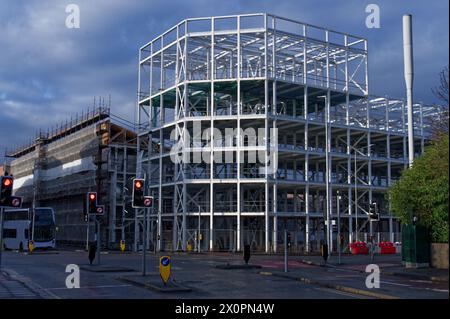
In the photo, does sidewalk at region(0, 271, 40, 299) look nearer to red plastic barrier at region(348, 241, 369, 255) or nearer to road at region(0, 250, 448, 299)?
road at region(0, 250, 448, 299)

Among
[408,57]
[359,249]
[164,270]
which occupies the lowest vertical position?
[359,249]

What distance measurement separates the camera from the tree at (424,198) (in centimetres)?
2544

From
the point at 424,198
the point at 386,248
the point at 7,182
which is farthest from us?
the point at 386,248

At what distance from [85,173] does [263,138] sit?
106 ft

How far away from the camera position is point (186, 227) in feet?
171

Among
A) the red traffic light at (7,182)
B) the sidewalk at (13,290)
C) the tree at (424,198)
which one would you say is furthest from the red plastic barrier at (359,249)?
the red traffic light at (7,182)

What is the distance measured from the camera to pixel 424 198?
26469 millimetres

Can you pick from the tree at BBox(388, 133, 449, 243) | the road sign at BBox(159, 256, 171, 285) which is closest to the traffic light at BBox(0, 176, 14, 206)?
the road sign at BBox(159, 256, 171, 285)

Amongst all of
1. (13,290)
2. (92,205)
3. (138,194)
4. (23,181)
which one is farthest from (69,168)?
(13,290)

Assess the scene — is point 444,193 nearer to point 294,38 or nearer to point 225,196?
point 294,38

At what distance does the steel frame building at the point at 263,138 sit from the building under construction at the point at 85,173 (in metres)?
7.67

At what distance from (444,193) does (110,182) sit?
5055 centimetres

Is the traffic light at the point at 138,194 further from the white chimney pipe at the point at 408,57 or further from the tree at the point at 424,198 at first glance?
the white chimney pipe at the point at 408,57

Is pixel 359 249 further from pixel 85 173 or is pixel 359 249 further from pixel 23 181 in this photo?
pixel 23 181
